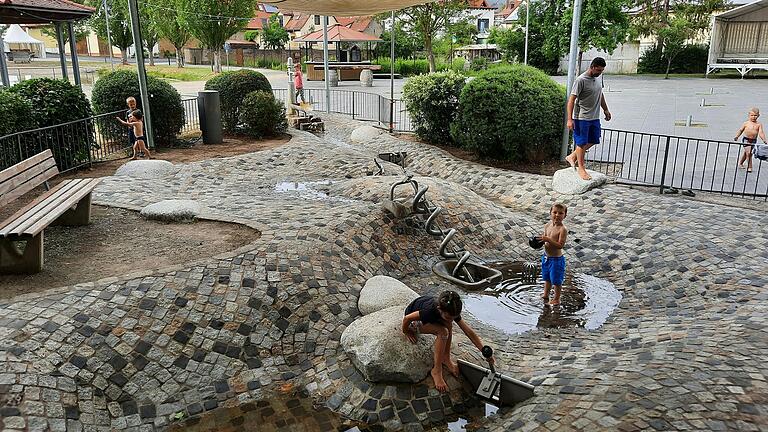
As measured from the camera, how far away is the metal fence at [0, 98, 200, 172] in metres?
10.1

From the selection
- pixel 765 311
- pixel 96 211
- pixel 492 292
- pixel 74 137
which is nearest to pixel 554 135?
pixel 492 292

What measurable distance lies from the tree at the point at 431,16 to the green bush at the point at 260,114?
25647 millimetres

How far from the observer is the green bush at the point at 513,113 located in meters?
11.8

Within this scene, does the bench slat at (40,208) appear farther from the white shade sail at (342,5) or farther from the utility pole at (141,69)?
the white shade sail at (342,5)

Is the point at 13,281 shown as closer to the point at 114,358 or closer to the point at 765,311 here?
the point at 114,358

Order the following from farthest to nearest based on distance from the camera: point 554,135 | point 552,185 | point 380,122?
1. point 380,122
2. point 554,135
3. point 552,185

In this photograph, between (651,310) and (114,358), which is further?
(651,310)

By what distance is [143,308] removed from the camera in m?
5.57

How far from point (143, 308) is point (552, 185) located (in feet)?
24.5

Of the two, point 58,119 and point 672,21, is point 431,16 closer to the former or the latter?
point 672,21

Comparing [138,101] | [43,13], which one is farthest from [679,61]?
Result: [43,13]

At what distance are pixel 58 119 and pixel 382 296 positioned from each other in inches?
331

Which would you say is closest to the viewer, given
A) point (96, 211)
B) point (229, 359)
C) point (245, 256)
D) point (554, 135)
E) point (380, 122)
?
point (229, 359)

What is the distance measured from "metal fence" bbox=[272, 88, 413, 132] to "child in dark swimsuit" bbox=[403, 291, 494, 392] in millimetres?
10862
